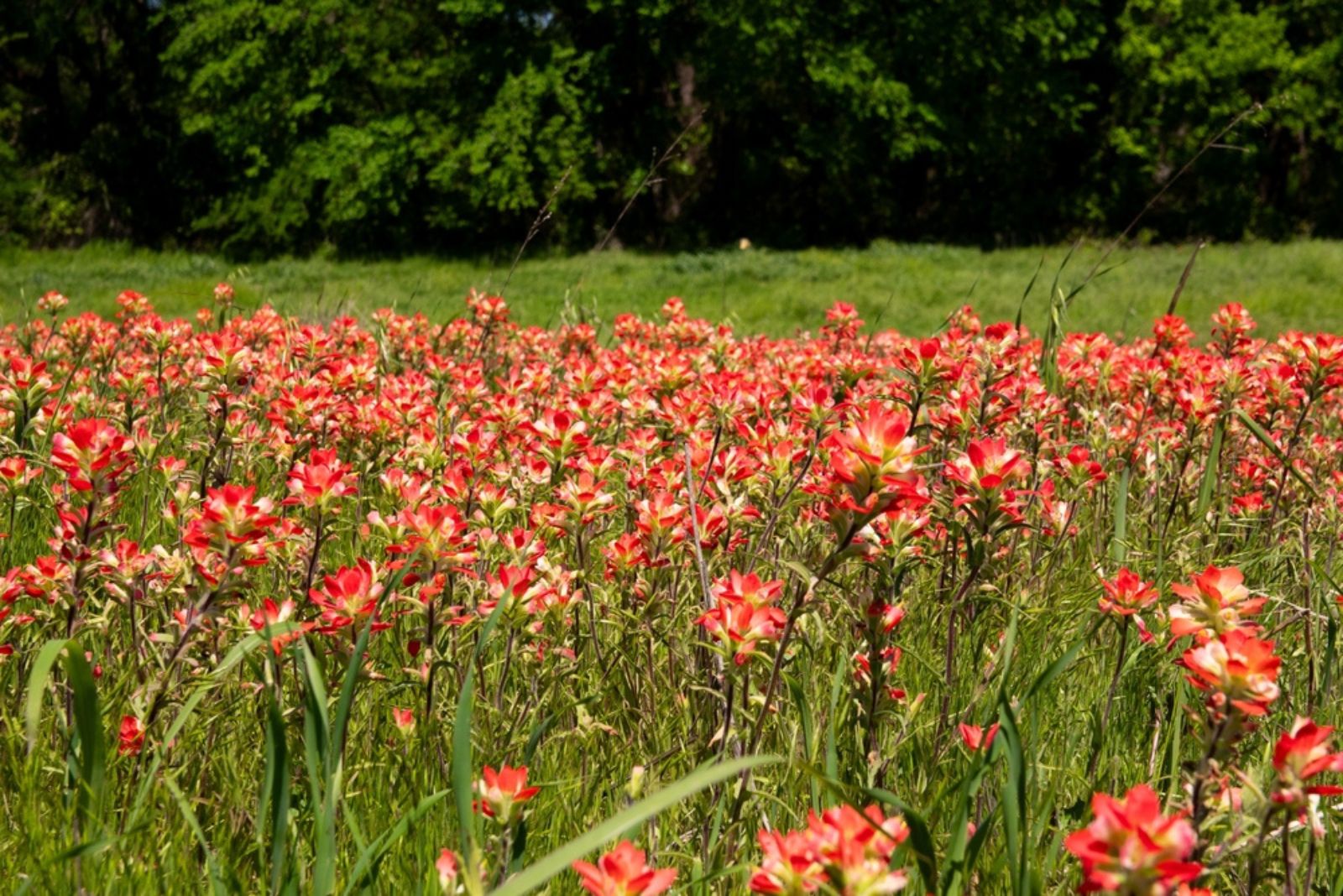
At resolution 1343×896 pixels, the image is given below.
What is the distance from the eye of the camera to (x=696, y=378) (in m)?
4.10

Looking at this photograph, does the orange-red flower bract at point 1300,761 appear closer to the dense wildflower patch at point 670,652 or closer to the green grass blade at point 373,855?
the dense wildflower patch at point 670,652

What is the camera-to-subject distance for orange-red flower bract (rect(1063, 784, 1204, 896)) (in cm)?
87

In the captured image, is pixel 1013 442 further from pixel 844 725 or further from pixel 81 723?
pixel 81 723

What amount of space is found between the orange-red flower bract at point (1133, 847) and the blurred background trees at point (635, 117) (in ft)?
80.7

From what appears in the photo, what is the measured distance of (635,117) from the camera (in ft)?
94.2

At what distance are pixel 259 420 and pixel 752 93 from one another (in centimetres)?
2585

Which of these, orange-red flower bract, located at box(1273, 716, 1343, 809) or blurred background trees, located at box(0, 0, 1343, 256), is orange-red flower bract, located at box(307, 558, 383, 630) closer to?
orange-red flower bract, located at box(1273, 716, 1343, 809)

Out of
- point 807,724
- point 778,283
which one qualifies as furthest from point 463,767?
point 778,283

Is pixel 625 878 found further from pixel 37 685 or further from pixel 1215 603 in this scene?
pixel 1215 603

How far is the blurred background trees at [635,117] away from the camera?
26.2 meters

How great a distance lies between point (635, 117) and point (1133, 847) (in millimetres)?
29164

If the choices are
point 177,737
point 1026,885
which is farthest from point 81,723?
point 1026,885

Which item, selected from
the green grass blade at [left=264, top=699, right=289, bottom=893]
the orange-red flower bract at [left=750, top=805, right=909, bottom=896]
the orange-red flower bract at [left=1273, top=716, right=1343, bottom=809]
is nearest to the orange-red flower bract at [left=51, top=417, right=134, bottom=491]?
the green grass blade at [left=264, top=699, right=289, bottom=893]

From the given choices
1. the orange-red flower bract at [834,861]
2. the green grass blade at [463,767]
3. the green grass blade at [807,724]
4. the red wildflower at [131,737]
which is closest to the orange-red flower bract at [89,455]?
the red wildflower at [131,737]
